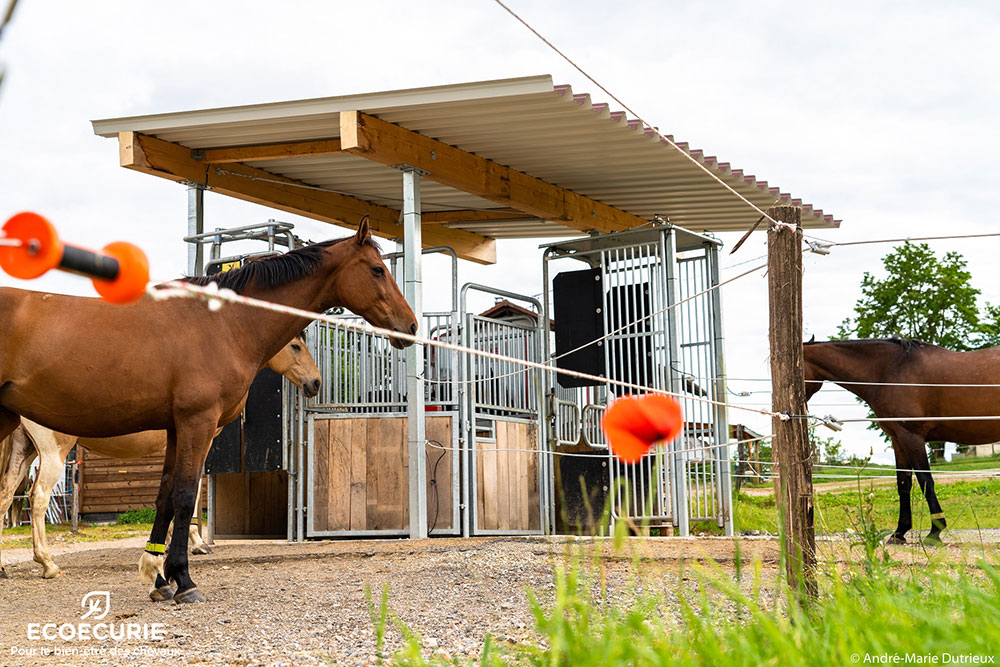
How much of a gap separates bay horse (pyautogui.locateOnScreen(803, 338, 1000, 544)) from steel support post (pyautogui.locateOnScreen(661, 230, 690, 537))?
119 cm

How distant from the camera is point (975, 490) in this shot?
12719 mm

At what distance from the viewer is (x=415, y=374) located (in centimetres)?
772

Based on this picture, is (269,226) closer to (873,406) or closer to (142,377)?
(142,377)

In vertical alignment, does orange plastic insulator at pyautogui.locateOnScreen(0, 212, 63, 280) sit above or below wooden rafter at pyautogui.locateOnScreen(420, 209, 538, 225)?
below

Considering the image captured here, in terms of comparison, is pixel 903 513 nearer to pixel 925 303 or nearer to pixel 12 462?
pixel 12 462

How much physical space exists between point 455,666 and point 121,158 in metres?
6.54

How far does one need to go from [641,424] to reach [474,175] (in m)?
6.80

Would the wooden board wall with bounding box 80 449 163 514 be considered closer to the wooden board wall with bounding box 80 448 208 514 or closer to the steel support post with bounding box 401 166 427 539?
the wooden board wall with bounding box 80 448 208 514

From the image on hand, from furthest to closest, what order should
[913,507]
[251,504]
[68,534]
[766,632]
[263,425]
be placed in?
[68,534] < [251,504] < [263,425] < [913,507] < [766,632]

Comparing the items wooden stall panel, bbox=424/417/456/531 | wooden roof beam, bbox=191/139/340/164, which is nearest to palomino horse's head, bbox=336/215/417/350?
wooden roof beam, bbox=191/139/340/164

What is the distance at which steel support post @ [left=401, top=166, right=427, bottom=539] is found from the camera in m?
7.55

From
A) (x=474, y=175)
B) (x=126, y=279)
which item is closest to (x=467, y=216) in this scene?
(x=474, y=175)

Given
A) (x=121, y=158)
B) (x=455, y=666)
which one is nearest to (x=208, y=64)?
(x=121, y=158)

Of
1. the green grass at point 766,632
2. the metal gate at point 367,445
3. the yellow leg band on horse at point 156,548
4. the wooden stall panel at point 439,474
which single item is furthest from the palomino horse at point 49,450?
the green grass at point 766,632
